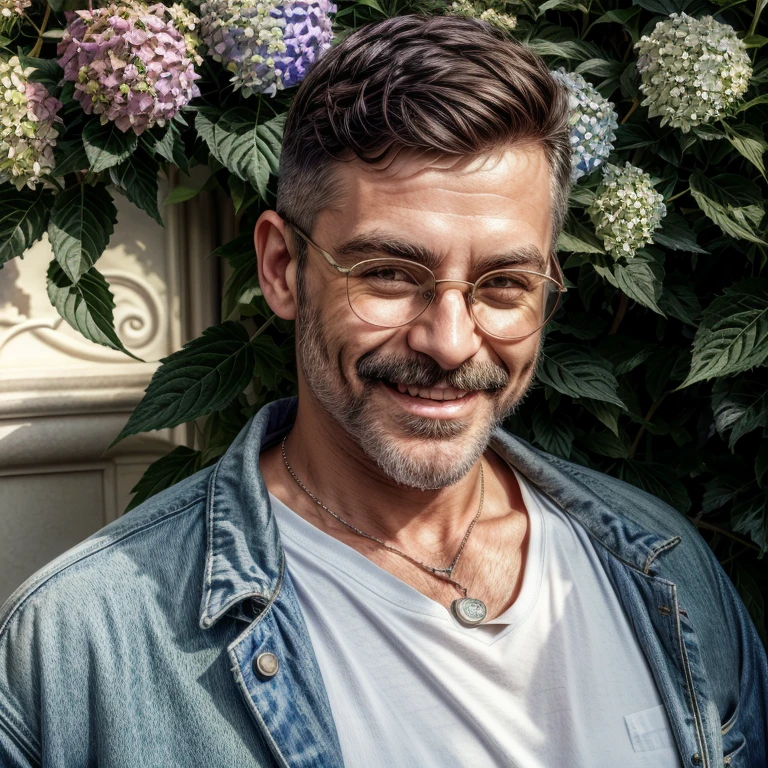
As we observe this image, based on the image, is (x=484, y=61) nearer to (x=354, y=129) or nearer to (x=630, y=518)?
(x=354, y=129)

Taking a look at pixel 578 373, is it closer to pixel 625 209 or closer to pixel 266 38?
pixel 625 209

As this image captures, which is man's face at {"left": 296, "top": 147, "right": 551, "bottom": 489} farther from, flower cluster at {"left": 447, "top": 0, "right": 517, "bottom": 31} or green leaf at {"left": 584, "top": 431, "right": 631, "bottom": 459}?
green leaf at {"left": 584, "top": 431, "right": 631, "bottom": 459}

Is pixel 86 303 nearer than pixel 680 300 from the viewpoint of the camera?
Yes

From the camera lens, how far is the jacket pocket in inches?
53.4

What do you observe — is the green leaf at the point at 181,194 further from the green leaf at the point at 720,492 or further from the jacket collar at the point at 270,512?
the green leaf at the point at 720,492

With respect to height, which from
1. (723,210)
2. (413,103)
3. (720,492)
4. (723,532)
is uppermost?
(413,103)

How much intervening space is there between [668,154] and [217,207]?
0.79m

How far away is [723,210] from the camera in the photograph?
1603 mm

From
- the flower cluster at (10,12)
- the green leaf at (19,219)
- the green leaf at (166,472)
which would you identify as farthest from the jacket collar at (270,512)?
the flower cluster at (10,12)

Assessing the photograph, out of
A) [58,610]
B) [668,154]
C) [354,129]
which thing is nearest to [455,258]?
[354,129]

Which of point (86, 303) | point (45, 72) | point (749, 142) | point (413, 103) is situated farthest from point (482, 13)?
point (86, 303)

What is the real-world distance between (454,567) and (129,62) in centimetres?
87

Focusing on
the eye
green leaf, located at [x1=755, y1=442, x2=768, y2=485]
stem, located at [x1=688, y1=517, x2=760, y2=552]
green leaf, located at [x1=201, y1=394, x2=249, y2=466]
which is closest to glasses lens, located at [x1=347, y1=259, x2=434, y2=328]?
the eye

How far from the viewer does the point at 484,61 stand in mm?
1354
